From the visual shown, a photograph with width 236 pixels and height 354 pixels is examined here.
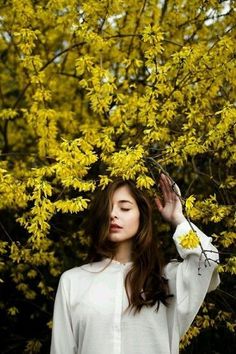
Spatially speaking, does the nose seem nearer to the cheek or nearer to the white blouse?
the cheek

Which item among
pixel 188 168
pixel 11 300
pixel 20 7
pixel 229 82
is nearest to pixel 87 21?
pixel 20 7

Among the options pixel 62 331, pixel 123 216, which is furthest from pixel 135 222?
pixel 62 331

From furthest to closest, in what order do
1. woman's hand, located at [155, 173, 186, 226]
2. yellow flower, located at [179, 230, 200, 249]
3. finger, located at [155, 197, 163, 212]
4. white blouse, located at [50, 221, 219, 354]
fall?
1. finger, located at [155, 197, 163, 212]
2. woman's hand, located at [155, 173, 186, 226]
3. white blouse, located at [50, 221, 219, 354]
4. yellow flower, located at [179, 230, 200, 249]

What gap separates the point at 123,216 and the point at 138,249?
6.7 inches

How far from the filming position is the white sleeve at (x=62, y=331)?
2.64 meters

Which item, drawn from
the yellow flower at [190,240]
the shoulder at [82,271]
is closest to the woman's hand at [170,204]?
the yellow flower at [190,240]

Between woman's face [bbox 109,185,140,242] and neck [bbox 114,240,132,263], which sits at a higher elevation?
woman's face [bbox 109,185,140,242]

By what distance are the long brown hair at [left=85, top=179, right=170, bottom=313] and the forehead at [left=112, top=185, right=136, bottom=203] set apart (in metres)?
0.01

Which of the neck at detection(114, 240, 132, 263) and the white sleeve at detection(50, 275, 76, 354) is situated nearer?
the white sleeve at detection(50, 275, 76, 354)

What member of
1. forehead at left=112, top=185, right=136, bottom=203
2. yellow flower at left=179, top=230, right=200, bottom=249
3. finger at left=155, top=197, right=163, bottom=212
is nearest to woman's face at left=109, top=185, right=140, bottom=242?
forehead at left=112, top=185, right=136, bottom=203

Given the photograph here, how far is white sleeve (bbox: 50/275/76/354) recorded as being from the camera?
2.64 meters

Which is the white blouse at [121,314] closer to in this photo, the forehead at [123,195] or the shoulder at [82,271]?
the shoulder at [82,271]

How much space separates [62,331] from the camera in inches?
105

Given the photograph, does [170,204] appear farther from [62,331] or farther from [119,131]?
[62,331]
